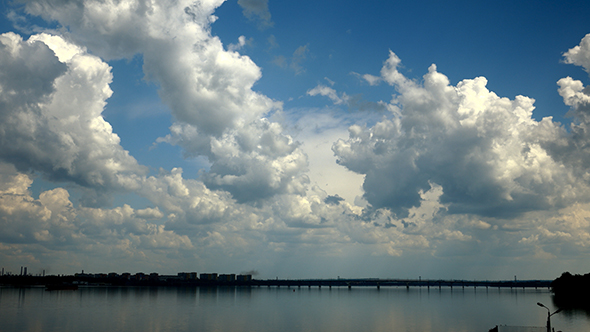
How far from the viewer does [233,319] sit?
12675cm

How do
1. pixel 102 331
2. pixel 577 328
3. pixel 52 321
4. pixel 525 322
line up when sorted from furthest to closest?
pixel 525 322, pixel 52 321, pixel 577 328, pixel 102 331

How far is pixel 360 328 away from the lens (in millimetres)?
109812

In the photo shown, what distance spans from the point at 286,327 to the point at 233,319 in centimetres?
2274

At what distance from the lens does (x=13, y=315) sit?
424ft

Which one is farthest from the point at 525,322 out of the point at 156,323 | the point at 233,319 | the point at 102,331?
the point at 102,331

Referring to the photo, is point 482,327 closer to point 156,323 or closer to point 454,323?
point 454,323

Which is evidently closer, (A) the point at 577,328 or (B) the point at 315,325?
(A) the point at 577,328

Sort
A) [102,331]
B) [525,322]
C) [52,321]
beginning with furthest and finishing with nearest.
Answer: [525,322]
[52,321]
[102,331]

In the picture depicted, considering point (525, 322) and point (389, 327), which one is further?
point (525, 322)

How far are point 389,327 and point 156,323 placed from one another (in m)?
62.5

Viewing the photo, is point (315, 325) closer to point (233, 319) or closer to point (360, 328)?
point (360, 328)

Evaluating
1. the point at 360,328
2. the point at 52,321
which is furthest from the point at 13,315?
the point at 360,328

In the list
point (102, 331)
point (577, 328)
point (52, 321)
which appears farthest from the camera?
point (52, 321)

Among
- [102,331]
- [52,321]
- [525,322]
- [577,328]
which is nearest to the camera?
[102,331]
